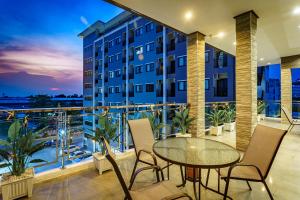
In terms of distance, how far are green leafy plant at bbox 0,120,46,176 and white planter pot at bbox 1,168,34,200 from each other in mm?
91

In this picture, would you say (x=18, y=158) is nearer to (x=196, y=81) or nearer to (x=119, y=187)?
(x=119, y=187)

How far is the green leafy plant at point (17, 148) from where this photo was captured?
2105mm

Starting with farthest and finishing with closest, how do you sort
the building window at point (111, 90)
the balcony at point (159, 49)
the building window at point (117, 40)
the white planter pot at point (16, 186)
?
the building window at point (111, 90), the building window at point (117, 40), the balcony at point (159, 49), the white planter pot at point (16, 186)

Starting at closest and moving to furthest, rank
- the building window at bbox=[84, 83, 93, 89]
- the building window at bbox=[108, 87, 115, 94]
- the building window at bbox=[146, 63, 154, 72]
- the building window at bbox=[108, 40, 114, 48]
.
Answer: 1. the building window at bbox=[146, 63, 154, 72]
2. the building window at bbox=[108, 40, 114, 48]
3. the building window at bbox=[108, 87, 115, 94]
4. the building window at bbox=[84, 83, 93, 89]

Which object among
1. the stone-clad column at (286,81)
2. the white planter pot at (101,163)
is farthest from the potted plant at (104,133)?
the stone-clad column at (286,81)

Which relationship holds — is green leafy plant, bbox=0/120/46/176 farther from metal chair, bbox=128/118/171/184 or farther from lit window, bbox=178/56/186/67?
lit window, bbox=178/56/186/67

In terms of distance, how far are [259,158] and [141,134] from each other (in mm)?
1590

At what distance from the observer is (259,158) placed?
1.96 meters

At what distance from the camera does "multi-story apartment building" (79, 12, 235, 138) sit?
11.1 meters

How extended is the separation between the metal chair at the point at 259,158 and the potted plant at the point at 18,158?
2.39 meters

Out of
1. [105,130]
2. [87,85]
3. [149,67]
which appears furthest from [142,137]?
[87,85]

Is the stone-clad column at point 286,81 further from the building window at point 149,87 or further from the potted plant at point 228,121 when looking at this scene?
the building window at point 149,87

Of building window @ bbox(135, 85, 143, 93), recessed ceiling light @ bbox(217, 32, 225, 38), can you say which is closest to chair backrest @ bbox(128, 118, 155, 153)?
recessed ceiling light @ bbox(217, 32, 225, 38)

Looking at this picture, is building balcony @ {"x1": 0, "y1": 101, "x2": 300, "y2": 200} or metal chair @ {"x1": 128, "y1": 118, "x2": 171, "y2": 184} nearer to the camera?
building balcony @ {"x1": 0, "y1": 101, "x2": 300, "y2": 200}
